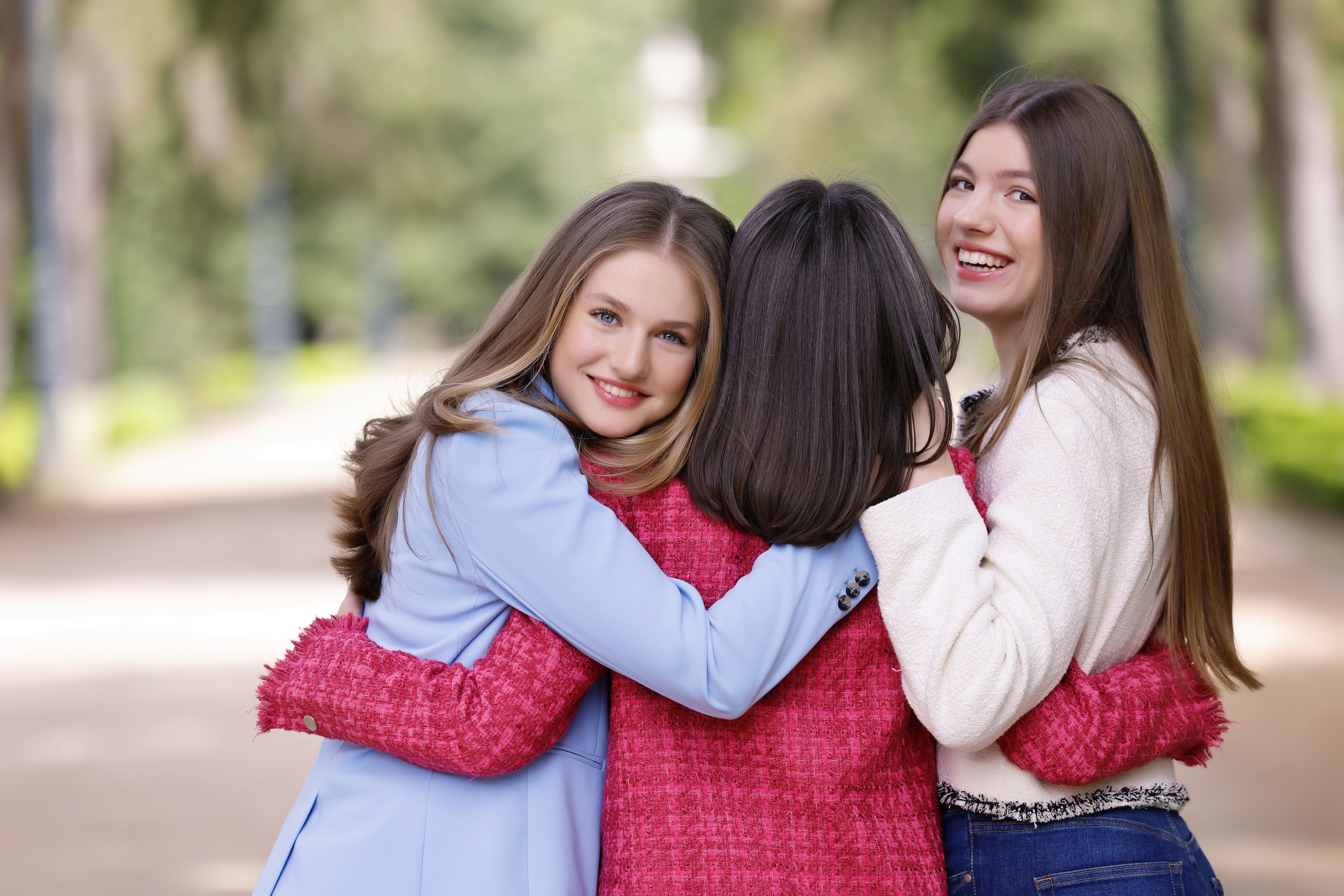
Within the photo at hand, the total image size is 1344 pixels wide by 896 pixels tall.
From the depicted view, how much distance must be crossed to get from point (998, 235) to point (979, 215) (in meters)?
0.04

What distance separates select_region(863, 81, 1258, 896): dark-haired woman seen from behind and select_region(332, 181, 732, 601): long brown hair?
0.33 m

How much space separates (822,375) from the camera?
1771mm

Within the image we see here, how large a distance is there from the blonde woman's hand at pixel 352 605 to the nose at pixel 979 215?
3.86 ft

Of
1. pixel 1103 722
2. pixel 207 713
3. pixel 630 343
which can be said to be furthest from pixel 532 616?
pixel 207 713

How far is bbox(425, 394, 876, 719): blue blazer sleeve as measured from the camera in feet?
5.63

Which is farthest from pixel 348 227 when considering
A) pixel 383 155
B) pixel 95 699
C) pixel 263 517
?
pixel 95 699

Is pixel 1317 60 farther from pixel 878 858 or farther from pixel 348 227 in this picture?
pixel 348 227

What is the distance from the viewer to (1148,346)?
206 centimetres

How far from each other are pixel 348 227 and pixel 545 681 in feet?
133

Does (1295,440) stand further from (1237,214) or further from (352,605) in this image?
(352,605)

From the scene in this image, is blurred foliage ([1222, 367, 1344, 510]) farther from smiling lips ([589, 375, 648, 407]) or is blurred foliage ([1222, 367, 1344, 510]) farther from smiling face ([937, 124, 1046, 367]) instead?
smiling lips ([589, 375, 648, 407])

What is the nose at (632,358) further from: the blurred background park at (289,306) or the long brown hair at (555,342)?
the blurred background park at (289,306)

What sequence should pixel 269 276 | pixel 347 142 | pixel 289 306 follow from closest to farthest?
pixel 347 142
pixel 269 276
pixel 289 306

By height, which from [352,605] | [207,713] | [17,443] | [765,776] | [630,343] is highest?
[17,443]
